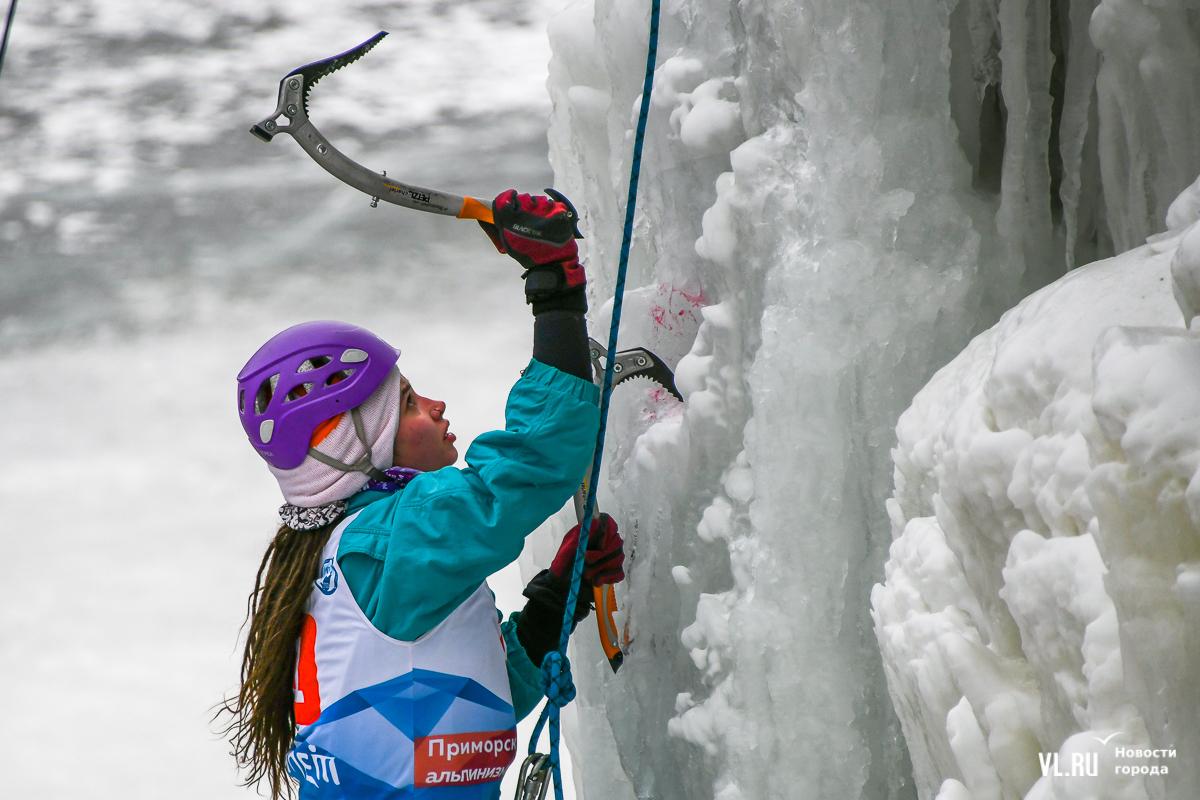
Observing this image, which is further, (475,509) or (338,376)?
(338,376)

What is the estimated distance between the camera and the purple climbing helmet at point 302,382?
50.1 inches

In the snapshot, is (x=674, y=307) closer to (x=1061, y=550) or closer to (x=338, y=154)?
(x=338, y=154)

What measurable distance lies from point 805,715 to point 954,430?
56 centimetres

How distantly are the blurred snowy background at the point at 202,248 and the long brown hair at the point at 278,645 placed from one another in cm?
392

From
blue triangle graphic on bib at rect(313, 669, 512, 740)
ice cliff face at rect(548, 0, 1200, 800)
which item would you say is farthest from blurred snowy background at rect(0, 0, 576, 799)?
blue triangle graphic on bib at rect(313, 669, 512, 740)

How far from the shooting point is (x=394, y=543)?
118 cm

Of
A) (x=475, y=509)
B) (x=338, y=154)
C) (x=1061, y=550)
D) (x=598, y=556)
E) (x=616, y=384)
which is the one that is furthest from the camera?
(x=616, y=384)

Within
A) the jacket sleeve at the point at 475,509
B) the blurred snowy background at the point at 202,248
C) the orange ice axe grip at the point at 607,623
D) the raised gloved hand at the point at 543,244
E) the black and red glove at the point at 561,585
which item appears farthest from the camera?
the blurred snowy background at the point at 202,248

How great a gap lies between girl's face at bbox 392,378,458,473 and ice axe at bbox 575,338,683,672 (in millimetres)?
246

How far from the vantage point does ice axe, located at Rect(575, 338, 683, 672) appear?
156 cm

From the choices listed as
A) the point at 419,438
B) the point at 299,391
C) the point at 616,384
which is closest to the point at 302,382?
the point at 299,391

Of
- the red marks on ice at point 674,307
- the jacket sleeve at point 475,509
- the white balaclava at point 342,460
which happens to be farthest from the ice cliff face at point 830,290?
the white balaclava at point 342,460

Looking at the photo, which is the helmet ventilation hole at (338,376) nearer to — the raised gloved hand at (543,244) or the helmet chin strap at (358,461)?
the helmet chin strap at (358,461)

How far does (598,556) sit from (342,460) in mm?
403
